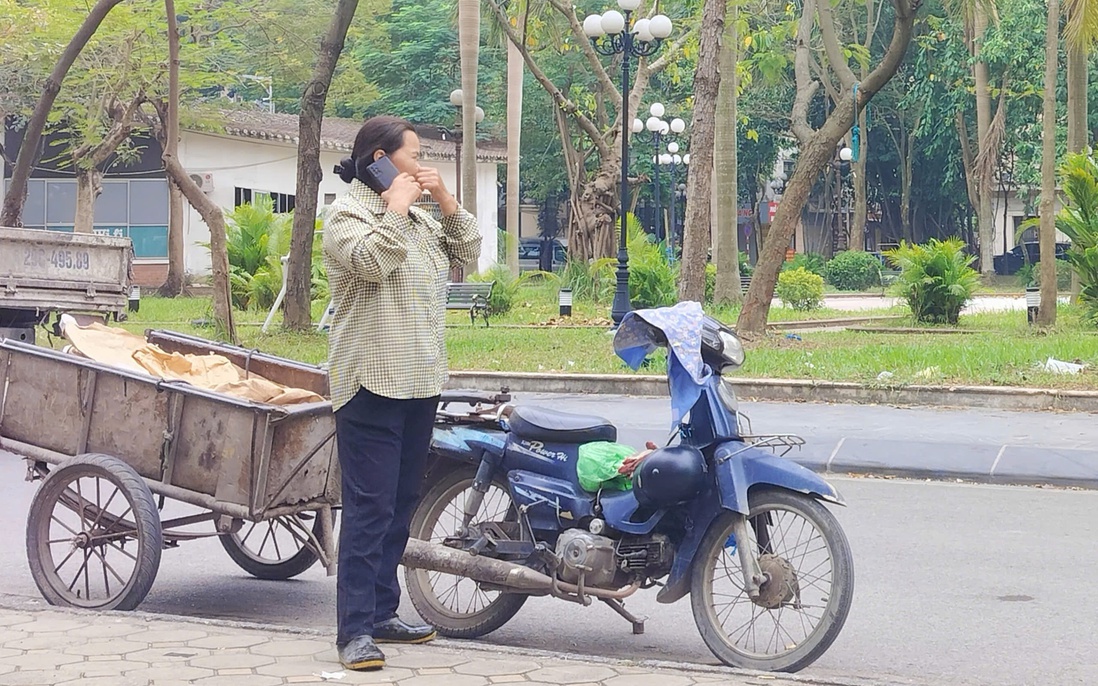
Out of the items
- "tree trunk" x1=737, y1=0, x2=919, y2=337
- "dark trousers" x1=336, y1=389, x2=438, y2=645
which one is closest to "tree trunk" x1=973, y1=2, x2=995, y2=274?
"tree trunk" x1=737, y1=0, x2=919, y2=337

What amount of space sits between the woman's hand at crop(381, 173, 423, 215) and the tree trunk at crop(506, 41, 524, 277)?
79.1 ft

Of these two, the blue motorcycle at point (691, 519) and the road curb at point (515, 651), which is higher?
the blue motorcycle at point (691, 519)

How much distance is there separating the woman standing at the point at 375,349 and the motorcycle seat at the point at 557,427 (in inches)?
18.8

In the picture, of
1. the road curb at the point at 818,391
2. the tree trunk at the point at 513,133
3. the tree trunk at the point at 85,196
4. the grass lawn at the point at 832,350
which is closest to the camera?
the road curb at the point at 818,391

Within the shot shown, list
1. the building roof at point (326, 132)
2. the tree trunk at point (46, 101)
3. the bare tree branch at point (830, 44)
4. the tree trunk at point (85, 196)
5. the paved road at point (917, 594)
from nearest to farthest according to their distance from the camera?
the paved road at point (917, 594), the tree trunk at point (46, 101), the bare tree branch at point (830, 44), the tree trunk at point (85, 196), the building roof at point (326, 132)

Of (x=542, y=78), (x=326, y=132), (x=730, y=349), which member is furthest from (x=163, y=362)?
(x=326, y=132)

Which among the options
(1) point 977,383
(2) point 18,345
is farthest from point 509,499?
(1) point 977,383

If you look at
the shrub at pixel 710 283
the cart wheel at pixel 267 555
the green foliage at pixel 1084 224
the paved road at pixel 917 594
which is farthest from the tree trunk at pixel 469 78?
the cart wheel at pixel 267 555

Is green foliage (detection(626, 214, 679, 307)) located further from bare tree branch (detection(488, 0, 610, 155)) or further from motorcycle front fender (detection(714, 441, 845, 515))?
motorcycle front fender (detection(714, 441, 845, 515))

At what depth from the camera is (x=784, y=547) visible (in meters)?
5.17

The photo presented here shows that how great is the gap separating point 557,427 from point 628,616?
2.83 feet

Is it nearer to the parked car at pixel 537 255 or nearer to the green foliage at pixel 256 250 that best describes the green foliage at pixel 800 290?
the green foliage at pixel 256 250

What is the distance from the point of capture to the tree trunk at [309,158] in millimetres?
19844

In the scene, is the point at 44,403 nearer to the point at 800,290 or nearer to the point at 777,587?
the point at 777,587
